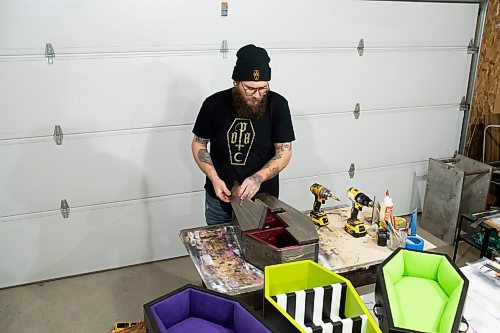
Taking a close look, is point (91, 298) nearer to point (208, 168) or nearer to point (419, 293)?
point (208, 168)

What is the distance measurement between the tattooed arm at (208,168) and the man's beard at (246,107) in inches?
10.0

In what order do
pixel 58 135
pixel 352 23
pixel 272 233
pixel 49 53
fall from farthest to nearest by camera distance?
1. pixel 352 23
2. pixel 58 135
3. pixel 49 53
4. pixel 272 233

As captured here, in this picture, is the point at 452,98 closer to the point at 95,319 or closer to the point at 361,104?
the point at 361,104

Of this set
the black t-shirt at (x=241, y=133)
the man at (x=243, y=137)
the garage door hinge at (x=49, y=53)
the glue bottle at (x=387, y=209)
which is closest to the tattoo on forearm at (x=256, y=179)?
the man at (x=243, y=137)

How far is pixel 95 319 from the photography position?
2.79 m

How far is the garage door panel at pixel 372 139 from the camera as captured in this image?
3617mm

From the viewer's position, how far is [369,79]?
368 centimetres

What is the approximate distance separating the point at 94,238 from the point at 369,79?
243 centimetres

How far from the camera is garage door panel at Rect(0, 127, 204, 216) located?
2.91 metres

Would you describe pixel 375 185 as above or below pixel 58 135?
below

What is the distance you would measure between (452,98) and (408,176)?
79 cm

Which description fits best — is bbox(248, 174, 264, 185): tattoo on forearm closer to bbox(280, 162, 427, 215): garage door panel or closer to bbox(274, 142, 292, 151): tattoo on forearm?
bbox(274, 142, 292, 151): tattoo on forearm

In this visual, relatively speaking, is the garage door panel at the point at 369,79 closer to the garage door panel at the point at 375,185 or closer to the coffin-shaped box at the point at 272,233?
the garage door panel at the point at 375,185

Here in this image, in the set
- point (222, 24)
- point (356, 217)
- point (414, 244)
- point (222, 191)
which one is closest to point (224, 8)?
point (222, 24)
